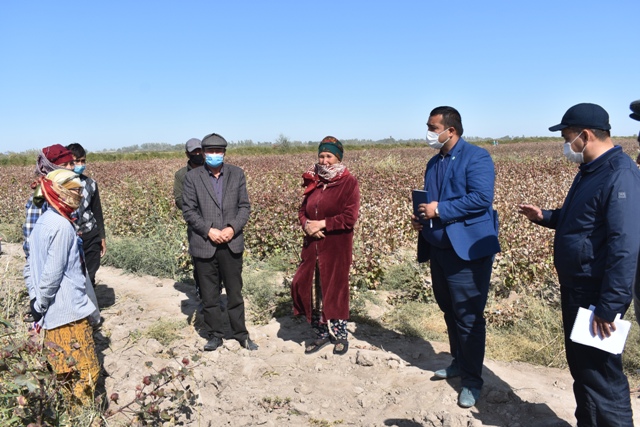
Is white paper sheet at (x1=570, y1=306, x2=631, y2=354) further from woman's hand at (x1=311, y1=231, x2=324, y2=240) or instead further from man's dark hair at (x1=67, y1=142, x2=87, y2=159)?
man's dark hair at (x1=67, y1=142, x2=87, y2=159)

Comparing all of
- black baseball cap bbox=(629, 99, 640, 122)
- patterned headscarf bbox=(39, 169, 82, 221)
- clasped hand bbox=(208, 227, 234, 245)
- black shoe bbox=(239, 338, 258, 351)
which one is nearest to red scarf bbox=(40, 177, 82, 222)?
patterned headscarf bbox=(39, 169, 82, 221)

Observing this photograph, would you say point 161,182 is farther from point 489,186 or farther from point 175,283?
point 489,186

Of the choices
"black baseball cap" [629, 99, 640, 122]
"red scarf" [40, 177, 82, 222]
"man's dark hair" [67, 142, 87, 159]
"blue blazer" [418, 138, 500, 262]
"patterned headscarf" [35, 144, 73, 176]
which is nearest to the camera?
"black baseball cap" [629, 99, 640, 122]

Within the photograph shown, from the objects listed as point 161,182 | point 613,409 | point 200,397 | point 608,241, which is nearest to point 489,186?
point 608,241

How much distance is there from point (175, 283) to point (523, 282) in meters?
4.21

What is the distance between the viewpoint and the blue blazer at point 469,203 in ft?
10.6

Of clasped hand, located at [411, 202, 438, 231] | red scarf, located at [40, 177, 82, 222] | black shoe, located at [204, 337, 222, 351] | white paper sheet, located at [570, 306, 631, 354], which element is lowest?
black shoe, located at [204, 337, 222, 351]

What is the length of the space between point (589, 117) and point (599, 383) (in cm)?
133

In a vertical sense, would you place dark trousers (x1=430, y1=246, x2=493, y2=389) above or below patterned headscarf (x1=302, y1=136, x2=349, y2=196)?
below

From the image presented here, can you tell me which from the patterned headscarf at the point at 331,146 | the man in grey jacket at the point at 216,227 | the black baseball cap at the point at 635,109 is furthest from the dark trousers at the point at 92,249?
the black baseball cap at the point at 635,109

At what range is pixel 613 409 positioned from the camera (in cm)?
252

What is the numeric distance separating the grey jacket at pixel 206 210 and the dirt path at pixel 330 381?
35.7 inches

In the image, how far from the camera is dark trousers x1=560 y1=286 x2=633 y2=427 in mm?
2514

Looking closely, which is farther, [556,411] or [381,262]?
[381,262]
